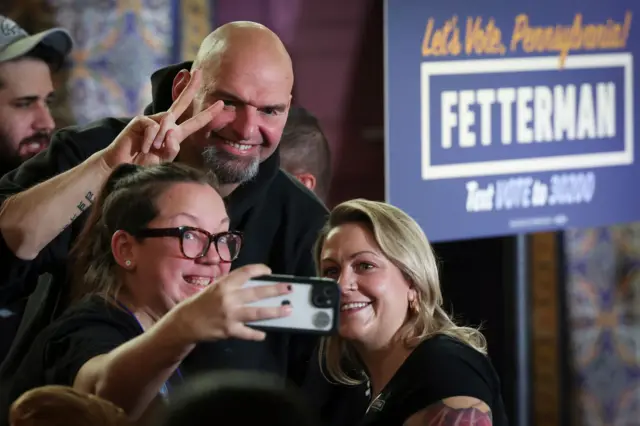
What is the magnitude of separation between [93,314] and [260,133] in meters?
0.67

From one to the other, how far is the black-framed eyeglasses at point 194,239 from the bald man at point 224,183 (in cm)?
24

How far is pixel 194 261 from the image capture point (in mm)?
1685

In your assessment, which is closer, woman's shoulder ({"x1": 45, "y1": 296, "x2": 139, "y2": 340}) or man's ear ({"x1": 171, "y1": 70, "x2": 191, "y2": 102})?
woman's shoulder ({"x1": 45, "y1": 296, "x2": 139, "y2": 340})

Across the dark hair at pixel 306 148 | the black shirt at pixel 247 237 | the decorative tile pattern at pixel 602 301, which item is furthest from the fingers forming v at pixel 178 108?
the decorative tile pattern at pixel 602 301

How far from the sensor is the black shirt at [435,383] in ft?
5.98

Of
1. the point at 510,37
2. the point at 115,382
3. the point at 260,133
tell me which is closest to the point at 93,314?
the point at 115,382

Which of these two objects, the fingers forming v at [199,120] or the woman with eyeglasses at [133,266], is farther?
the fingers forming v at [199,120]

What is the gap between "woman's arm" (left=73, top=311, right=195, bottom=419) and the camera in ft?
4.57

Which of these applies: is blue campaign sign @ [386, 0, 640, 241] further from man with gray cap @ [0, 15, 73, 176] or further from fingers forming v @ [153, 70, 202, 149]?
fingers forming v @ [153, 70, 202, 149]

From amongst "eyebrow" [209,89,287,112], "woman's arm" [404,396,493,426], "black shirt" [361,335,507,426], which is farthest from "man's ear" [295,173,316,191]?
"woman's arm" [404,396,493,426]

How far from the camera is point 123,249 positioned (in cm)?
173

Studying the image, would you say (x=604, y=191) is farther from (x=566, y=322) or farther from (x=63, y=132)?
(x=63, y=132)

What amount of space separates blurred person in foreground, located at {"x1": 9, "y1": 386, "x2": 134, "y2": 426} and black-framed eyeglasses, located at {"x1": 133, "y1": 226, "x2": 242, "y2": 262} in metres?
0.58

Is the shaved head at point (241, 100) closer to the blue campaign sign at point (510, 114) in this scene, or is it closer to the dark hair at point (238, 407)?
the blue campaign sign at point (510, 114)
